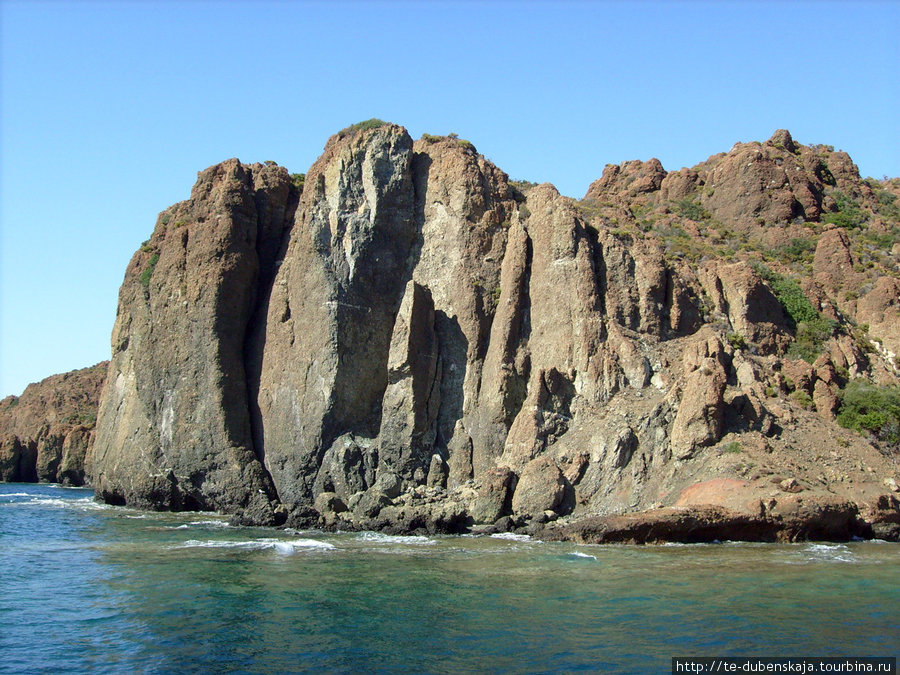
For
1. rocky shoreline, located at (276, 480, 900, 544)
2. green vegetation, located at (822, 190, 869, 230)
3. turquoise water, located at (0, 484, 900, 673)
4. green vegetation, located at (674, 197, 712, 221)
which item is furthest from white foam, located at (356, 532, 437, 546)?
green vegetation, located at (822, 190, 869, 230)

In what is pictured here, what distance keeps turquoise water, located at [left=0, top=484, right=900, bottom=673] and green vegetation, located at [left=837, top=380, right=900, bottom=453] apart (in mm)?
7873

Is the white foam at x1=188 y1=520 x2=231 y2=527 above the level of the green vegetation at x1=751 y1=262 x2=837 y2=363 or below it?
below

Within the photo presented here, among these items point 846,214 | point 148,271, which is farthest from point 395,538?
point 846,214

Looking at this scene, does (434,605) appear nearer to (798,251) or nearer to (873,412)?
(873,412)

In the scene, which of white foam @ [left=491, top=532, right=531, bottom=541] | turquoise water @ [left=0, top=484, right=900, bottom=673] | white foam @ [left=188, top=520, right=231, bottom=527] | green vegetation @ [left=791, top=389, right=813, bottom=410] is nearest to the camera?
turquoise water @ [left=0, top=484, right=900, bottom=673]

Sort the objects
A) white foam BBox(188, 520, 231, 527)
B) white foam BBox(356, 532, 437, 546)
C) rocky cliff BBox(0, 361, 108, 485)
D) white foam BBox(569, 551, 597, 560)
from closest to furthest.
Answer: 1. white foam BBox(569, 551, 597, 560)
2. white foam BBox(356, 532, 437, 546)
3. white foam BBox(188, 520, 231, 527)
4. rocky cliff BBox(0, 361, 108, 485)

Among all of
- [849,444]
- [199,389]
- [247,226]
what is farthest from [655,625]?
[247,226]

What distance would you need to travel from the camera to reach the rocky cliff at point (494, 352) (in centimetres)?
3406

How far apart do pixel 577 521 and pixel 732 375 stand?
11461 mm

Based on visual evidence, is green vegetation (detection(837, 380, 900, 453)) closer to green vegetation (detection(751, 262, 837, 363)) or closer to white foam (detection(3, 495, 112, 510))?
green vegetation (detection(751, 262, 837, 363))

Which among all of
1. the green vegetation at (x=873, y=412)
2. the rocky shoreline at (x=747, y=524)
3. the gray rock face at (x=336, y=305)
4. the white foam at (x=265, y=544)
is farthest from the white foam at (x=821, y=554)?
the gray rock face at (x=336, y=305)

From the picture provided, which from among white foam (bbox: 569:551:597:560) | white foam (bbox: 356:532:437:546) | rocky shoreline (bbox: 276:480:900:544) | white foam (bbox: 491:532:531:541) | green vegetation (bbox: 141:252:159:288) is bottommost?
white foam (bbox: 356:532:437:546)

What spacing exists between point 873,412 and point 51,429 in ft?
267

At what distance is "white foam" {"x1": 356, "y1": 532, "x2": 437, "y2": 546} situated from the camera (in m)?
32.3
